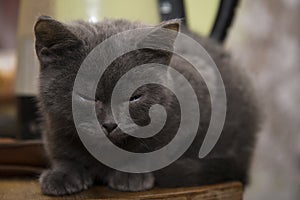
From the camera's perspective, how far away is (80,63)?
0.83 metres

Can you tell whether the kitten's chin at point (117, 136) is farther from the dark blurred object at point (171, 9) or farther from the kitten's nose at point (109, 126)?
the dark blurred object at point (171, 9)

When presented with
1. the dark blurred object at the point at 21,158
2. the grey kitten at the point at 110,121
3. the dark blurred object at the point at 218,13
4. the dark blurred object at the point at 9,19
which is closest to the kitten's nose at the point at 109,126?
the grey kitten at the point at 110,121

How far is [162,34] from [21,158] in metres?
0.40

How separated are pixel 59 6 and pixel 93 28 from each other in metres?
0.36

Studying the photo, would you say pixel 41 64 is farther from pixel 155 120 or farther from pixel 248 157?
pixel 248 157

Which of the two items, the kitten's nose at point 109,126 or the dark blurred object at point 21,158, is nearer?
the kitten's nose at point 109,126

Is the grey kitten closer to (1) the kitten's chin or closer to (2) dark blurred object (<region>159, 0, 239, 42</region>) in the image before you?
(1) the kitten's chin

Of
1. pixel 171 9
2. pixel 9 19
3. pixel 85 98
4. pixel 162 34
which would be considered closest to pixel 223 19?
pixel 171 9

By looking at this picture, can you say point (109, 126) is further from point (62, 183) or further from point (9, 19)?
point (9, 19)

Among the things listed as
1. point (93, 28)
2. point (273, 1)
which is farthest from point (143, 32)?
point (273, 1)

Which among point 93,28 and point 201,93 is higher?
point 93,28

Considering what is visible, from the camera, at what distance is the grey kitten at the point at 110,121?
820 millimetres

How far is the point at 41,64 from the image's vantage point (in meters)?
0.88

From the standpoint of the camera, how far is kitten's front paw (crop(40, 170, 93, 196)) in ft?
2.78
